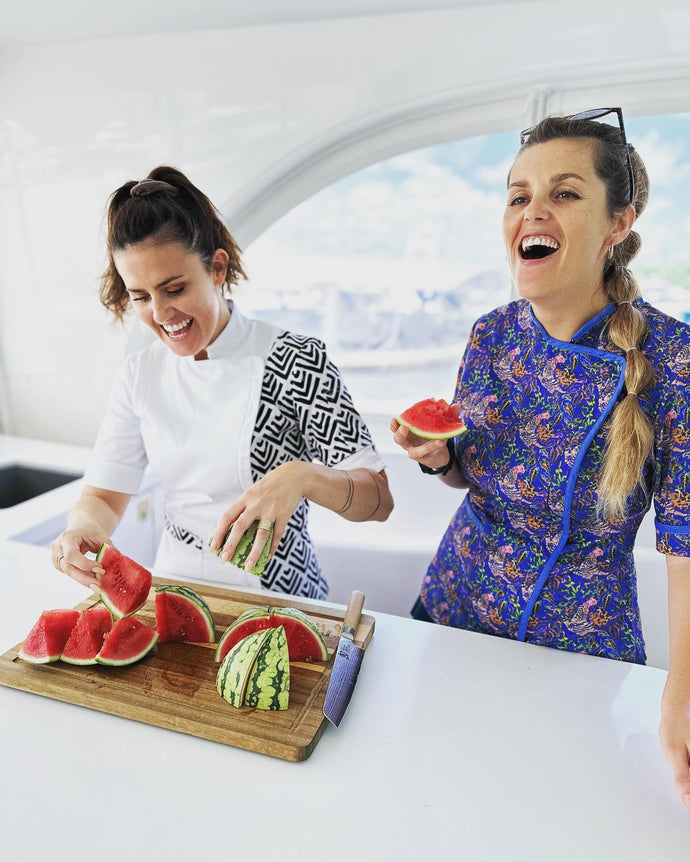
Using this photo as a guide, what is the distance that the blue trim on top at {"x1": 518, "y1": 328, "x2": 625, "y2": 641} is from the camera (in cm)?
138

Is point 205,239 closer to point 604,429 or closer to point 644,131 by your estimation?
point 604,429

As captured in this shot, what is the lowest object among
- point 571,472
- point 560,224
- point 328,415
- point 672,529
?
point 672,529

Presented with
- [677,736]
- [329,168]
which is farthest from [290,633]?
[329,168]

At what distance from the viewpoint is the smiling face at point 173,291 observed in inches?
61.7

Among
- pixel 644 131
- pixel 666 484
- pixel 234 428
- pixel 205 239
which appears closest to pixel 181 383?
pixel 234 428

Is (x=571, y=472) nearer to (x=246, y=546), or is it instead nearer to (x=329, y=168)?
(x=246, y=546)

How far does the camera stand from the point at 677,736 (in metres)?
1.10

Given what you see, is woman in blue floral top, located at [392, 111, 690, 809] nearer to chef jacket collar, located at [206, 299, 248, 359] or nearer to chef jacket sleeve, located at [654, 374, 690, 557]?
chef jacket sleeve, located at [654, 374, 690, 557]

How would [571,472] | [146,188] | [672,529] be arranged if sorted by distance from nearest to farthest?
[672,529] → [571,472] → [146,188]

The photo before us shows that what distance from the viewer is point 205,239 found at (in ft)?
5.51

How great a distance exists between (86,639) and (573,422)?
1.12 metres

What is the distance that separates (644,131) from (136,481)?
96.0 inches

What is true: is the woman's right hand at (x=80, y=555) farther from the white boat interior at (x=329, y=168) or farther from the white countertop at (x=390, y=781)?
the white boat interior at (x=329, y=168)

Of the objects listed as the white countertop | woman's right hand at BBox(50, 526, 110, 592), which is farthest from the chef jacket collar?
the white countertop
